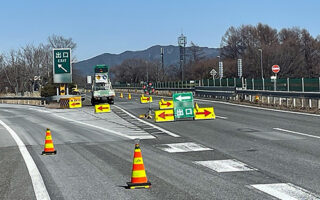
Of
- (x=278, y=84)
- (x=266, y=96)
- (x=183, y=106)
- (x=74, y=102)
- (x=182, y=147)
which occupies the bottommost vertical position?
(x=182, y=147)

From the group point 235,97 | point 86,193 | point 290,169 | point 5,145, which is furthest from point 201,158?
point 235,97

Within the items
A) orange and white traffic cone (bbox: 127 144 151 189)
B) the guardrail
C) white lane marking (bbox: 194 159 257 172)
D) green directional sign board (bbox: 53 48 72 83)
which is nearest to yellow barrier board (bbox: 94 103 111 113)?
the guardrail

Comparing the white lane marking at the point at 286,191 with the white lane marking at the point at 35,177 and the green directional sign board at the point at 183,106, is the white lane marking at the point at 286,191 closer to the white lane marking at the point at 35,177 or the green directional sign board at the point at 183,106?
the white lane marking at the point at 35,177

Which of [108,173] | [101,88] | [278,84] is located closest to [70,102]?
[101,88]

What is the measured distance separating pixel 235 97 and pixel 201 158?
2615cm

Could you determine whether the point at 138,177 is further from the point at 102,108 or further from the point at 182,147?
the point at 102,108

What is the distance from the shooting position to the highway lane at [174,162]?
733 cm

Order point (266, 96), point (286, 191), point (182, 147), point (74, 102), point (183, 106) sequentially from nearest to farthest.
Answer: 1. point (286, 191)
2. point (182, 147)
3. point (183, 106)
4. point (266, 96)
5. point (74, 102)

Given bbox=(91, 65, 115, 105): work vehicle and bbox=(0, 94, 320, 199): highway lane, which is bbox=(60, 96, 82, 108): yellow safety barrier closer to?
bbox=(91, 65, 115, 105): work vehicle

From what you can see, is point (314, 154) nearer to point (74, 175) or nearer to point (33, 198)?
point (74, 175)

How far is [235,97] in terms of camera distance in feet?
119

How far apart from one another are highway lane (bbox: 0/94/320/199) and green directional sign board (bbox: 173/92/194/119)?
288 cm

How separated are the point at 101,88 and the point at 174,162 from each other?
30.2 m

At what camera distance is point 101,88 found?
130ft
